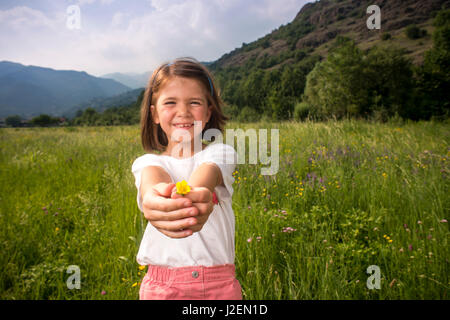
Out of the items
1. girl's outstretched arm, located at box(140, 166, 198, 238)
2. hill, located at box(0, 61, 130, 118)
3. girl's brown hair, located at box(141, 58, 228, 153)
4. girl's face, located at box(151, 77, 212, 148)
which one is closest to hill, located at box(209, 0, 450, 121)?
hill, located at box(0, 61, 130, 118)

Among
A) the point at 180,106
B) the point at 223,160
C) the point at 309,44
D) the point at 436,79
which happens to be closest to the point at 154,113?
the point at 180,106

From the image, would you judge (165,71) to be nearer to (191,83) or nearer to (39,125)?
(191,83)

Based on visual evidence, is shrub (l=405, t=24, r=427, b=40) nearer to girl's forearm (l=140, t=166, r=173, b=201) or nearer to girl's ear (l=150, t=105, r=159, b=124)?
girl's ear (l=150, t=105, r=159, b=124)

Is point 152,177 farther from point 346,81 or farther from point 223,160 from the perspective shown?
point 346,81

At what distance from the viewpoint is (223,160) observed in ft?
2.81

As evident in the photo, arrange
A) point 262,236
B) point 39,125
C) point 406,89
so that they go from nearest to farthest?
1. point 262,236
2. point 39,125
3. point 406,89

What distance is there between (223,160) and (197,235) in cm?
31

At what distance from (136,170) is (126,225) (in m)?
1.48

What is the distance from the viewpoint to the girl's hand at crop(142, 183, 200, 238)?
0.55 meters

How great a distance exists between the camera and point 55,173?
3.78m

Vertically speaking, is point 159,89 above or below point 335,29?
below

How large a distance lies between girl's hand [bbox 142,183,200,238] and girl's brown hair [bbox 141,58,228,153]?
0.60 m

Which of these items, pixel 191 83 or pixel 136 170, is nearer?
Answer: pixel 136 170
